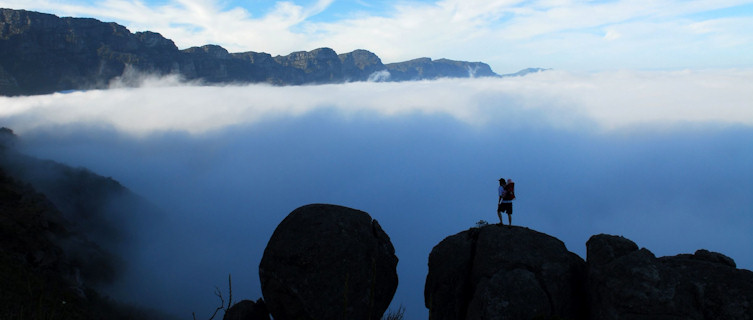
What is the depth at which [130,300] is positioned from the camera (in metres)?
115

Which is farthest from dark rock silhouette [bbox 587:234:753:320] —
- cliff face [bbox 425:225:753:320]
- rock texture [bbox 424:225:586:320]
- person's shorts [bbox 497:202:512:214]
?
person's shorts [bbox 497:202:512:214]

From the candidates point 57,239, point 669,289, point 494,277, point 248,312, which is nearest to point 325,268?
point 248,312

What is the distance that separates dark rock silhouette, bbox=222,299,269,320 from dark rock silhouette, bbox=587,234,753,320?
696 inches

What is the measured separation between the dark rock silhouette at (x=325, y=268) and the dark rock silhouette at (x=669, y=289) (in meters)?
10.6

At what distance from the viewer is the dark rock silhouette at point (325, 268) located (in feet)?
70.6

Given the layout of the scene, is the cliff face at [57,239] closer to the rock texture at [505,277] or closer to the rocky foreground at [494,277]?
the rocky foreground at [494,277]

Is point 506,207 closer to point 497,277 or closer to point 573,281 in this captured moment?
point 497,277

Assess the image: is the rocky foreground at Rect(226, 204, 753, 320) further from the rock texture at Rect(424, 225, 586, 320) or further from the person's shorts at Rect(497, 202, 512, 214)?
the person's shorts at Rect(497, 202, 512, 214)

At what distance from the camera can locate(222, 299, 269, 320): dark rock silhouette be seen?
24.2 m

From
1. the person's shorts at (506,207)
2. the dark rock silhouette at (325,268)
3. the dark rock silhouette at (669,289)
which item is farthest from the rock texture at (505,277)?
the dark rock silhouette at (325,268)

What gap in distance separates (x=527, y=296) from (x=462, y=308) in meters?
3.95

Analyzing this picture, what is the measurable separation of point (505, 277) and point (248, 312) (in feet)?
47.8

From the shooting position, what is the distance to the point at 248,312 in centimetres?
2441

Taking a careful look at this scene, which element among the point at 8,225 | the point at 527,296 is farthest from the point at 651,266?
the point at 8,225
